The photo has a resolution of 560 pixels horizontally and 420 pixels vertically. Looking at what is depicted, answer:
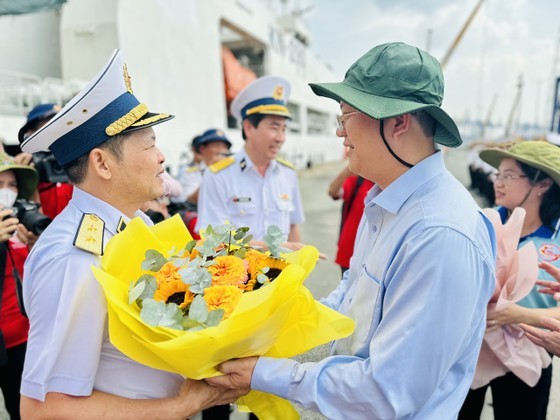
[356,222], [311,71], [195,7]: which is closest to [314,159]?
[311,71]

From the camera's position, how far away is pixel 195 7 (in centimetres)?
1284

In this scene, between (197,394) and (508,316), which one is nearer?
(197,394)

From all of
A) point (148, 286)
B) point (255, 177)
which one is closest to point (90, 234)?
point (148, 286)

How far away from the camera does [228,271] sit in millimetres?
1056

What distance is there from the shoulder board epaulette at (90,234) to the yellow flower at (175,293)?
252mm

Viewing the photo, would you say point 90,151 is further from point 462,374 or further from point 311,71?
point 311,71

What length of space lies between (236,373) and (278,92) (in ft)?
8.41

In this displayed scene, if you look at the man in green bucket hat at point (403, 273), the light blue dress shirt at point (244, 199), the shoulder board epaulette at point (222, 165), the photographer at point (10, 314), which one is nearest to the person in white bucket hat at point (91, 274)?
the man in green bucket hat at point (403, 273)

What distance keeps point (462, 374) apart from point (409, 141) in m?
0.73

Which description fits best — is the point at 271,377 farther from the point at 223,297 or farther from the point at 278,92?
the point at 278,92

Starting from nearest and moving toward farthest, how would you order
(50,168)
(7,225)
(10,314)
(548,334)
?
1. (548,334)
2. (7,225)
3. (10,314)
4. (50,168)

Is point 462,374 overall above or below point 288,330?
below

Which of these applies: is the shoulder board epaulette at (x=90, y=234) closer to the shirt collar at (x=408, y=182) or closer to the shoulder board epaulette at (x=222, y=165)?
the shirt collar at (x=408, y=182)

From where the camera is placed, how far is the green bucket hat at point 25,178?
2291 millimetres
